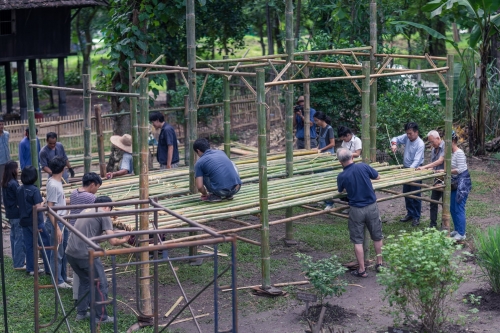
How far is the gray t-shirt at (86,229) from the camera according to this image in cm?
718

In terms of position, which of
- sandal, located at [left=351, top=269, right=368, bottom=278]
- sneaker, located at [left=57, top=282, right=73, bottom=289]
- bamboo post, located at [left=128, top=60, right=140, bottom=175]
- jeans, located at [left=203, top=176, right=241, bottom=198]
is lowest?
sandal, located at [left=351, top=269, right=368, bottom=278]

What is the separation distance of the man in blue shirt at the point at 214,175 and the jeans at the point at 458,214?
11.3ft

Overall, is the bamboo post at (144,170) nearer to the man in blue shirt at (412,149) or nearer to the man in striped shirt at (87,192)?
the man in striped shirt at (87,192)

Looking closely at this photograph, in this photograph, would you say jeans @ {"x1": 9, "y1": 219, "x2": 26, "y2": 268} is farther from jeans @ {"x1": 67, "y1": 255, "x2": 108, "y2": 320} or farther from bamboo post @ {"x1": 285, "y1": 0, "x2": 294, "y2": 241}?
bamboo post @ {"x1": 285, "y1": 0, "x2": 294, "y2": 241}

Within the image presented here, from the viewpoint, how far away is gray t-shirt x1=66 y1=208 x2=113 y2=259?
718 centimetres

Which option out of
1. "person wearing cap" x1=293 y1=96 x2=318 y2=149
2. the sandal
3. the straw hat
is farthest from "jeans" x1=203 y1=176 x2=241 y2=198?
"person wearing cap" x1=293 y1=96 x2=318 y2=149

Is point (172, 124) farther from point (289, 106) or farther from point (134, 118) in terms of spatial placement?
point (134, 118)

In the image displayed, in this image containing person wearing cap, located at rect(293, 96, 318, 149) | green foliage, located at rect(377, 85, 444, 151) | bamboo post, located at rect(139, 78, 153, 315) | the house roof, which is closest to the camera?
bamboo post, located at rect(139, 78, 153, 315)

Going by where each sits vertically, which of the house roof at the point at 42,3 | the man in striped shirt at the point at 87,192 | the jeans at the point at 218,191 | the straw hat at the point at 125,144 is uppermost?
the house roof at the point at 42,3

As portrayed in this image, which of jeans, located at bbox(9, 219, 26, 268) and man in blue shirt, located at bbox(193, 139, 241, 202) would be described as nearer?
man in blue shirt, located at bbox(193, 139, 241, 202)

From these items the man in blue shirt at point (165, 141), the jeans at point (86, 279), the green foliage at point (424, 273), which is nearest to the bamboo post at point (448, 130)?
the green foliage at point (424, 273)

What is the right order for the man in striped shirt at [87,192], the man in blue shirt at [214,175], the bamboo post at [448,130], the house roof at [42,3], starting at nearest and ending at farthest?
the man in striped shirt at [87,192]
the man in blue shirt at [214,175]
the bamboo post at [448,130]
the house roof at [42,3]

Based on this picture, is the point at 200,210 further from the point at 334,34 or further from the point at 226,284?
the point at 334,34

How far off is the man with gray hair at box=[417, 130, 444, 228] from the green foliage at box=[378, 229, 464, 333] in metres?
3.38
